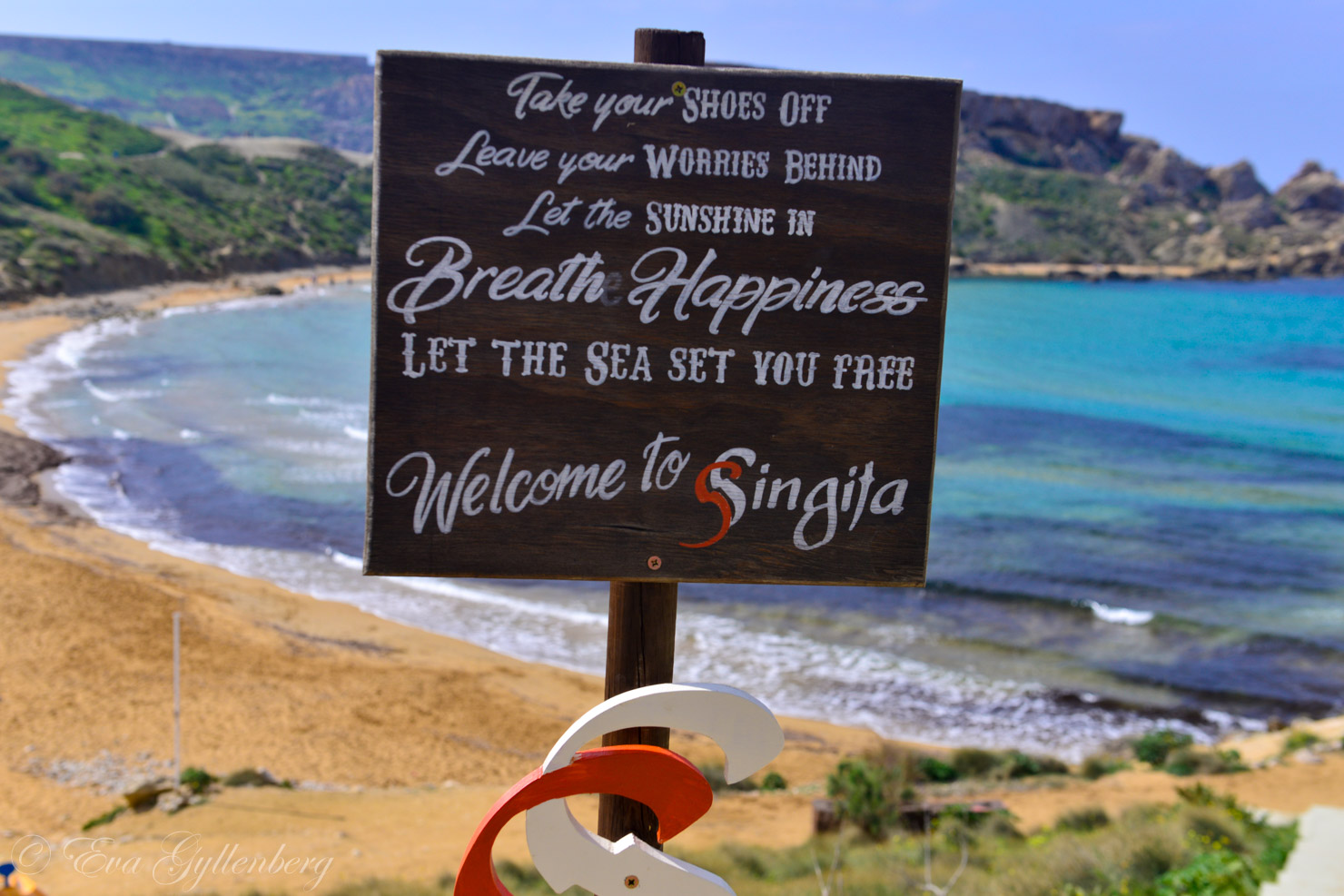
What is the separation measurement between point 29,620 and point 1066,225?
145 m

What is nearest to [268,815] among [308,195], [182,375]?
[182,375]

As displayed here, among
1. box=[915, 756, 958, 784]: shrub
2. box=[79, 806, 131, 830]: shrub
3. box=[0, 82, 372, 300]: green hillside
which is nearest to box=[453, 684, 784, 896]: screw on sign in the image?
box=[79, 806, 131, 830]: shrub

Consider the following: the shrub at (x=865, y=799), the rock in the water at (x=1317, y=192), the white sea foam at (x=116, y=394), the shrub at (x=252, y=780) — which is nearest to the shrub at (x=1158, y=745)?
the shrub at (x=865, y=799)

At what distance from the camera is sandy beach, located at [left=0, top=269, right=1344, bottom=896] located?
942 cm

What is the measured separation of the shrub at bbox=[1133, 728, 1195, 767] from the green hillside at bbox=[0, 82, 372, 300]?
→ 59665mm

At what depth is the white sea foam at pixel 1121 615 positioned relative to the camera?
1884cm

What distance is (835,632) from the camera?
17547mm

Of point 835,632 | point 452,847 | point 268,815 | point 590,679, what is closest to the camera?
point 452,847

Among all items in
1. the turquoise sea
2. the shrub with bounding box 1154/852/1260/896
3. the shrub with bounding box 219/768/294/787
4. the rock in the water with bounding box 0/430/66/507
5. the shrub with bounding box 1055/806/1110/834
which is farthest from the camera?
the rock in the water with bounding box 0/430/66/507

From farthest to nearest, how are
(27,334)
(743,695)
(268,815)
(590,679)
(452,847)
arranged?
(27,334) < (590,679) < (268,815) < (452,847) < (743,695)

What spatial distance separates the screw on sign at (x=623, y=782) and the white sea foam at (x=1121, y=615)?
61.3 ft

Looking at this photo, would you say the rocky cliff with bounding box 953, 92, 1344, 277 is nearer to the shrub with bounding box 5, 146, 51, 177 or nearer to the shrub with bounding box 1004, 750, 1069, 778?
the shrub with bounding box 5, 146, 51, 177

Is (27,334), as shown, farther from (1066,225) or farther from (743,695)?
(1066,225)

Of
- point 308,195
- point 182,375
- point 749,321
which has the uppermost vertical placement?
point 308,195
